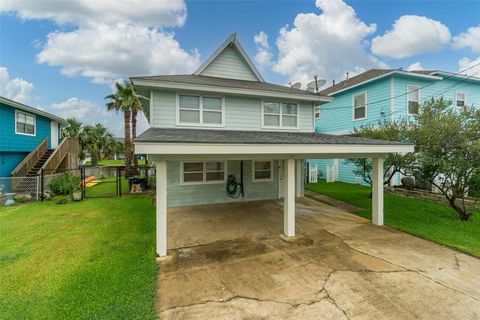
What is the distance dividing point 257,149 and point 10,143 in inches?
606

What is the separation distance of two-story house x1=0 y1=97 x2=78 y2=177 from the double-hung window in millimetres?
9189

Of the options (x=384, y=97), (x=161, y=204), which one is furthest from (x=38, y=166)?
(x=384, y=97)

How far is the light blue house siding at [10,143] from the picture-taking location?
41.1 ft

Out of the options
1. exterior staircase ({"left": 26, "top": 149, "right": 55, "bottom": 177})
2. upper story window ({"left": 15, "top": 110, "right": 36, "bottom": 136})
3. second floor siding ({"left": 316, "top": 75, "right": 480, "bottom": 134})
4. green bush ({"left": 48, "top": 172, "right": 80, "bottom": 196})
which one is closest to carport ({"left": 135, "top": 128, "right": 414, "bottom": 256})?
second floor siding ({"left": 316, "top": 75, "right": 480, "bottom": 134})

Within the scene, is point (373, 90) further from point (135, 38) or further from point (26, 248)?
point (26, 248)

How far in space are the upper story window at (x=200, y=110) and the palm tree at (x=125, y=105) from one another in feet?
30.4

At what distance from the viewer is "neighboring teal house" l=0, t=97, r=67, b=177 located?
12.6 meters

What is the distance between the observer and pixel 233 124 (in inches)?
388

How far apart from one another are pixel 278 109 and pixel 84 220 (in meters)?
8.73

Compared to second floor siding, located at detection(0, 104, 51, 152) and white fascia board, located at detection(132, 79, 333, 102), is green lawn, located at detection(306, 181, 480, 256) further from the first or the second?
second floor siding, located at detection(0, 104, 51, 152)

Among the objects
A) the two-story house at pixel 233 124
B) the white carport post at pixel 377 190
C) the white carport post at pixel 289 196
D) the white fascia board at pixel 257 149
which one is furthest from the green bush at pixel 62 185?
the white carport post at pixel 377 190


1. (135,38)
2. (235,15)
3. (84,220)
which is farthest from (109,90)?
(84,220)

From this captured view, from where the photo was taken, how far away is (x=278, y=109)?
34.6 feet

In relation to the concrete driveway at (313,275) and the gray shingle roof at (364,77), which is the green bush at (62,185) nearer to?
the concrete driveway at (313,275)
